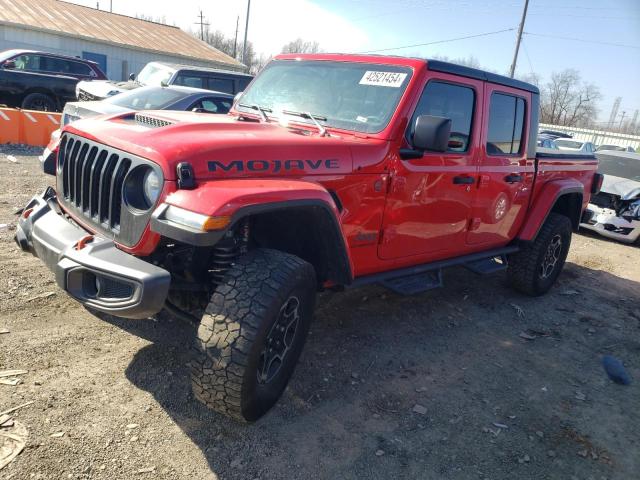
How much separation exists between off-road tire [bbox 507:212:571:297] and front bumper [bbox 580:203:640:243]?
348 cm

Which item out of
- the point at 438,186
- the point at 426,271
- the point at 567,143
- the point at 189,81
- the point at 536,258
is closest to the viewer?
the point at 438,186

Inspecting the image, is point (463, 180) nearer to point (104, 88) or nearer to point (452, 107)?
point (452, 107)

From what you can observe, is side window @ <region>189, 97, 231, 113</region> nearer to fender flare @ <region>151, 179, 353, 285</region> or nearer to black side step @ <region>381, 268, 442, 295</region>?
black side step @ <region>381, 268, 442, 295</region>

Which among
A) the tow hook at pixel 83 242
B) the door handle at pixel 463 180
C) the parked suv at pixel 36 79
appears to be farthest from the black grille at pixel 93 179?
the parked suv at pixel 36 79

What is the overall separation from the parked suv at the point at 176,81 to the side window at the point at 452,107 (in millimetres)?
7722

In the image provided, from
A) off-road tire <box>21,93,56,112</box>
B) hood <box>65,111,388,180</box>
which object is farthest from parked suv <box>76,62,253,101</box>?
hood <box>65,111,388,180</box>

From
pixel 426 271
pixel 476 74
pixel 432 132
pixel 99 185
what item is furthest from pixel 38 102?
pixel 432 132

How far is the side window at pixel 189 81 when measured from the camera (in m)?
10.4

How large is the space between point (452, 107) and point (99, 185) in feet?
8.35

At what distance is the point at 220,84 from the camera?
11008 millimetres

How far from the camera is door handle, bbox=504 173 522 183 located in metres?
4.44

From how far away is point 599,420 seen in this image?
10.9 ft

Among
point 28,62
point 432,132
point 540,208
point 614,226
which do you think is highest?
point 28,62

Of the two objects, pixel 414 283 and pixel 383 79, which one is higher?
pixel 383 79
